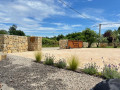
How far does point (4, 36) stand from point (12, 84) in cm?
763

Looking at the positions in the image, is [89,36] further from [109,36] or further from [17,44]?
[17,44]

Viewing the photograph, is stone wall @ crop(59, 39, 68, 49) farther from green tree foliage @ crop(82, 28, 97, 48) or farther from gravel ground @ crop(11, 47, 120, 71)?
green tree foliage @ crop(82, 28, 97, 48)

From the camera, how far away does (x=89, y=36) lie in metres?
26.9

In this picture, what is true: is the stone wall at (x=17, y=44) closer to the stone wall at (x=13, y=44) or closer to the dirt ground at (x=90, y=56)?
the stone wall at (x=13, y=44)

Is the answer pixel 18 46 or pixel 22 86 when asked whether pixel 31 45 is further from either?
pixel 22 86

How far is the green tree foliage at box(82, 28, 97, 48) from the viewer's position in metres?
26.0

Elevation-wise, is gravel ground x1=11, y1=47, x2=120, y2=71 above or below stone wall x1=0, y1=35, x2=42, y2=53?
below

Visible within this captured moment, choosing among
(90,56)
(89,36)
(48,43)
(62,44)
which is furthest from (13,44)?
(89,36)

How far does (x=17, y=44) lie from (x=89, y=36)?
20.4 meters

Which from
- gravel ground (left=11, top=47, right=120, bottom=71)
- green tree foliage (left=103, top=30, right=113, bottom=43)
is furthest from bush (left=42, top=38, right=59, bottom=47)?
green tree foliage (left=103, top=30, right=113, bottom=43)

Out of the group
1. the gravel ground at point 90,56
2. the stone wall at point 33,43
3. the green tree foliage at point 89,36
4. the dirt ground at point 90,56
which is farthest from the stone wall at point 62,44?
the green tree foliage at point 89,36

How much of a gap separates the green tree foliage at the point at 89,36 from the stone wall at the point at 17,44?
17.1m

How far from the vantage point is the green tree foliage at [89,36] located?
2602 cm

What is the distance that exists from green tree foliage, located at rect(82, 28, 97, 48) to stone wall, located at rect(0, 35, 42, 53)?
56.0 ft
